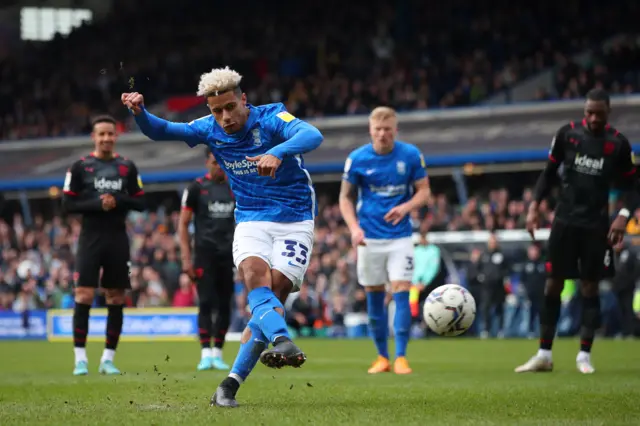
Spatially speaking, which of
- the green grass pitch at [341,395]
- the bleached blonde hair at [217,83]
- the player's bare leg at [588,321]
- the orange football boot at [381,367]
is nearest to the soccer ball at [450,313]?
the green grass pitch at [341,395]

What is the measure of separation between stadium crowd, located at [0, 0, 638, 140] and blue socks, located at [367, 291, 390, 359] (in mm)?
14849

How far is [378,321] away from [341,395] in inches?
131

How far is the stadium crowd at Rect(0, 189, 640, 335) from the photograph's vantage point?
901 inches

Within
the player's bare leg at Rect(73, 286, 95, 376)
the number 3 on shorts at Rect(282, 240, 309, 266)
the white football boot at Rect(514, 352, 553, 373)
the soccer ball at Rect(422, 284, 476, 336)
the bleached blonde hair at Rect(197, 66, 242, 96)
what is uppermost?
the bleached blonde hair at Rect(197, 66, 242, 96)

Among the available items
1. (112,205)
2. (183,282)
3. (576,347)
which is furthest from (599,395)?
(183,282)

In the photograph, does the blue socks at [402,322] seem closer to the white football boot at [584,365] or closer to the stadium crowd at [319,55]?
the white football boot at [584,365]

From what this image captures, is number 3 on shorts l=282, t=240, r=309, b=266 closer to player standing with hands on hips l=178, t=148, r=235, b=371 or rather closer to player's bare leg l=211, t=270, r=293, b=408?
player's bare leg l=211, t=270, r=293, b=408

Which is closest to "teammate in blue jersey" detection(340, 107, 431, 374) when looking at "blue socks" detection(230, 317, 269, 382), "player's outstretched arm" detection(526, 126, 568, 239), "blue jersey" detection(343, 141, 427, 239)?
"blue jersey" detection(343, 141, 427, 239)

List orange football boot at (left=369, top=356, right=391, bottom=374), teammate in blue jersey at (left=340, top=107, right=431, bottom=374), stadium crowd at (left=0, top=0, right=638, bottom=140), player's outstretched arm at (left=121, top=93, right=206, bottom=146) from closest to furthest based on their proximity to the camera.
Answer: player's outstretched arm at (left=121, top=93, right=206, bottom=146), orange football boot at (left=369, top=356, right=391, bottom=374), teammate in blue jersey at (left=340, top=107, right=431, bottom=374), stadium crowd at (left=0, top=0, right=638, bottom=140)

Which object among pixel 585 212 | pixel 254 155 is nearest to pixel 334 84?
pixel 585 212

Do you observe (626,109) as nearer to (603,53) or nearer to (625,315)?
(603,53)

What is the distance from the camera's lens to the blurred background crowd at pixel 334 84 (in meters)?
22.2

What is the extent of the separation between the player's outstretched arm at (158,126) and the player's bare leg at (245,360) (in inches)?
43.2

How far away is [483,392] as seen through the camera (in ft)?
26.7
